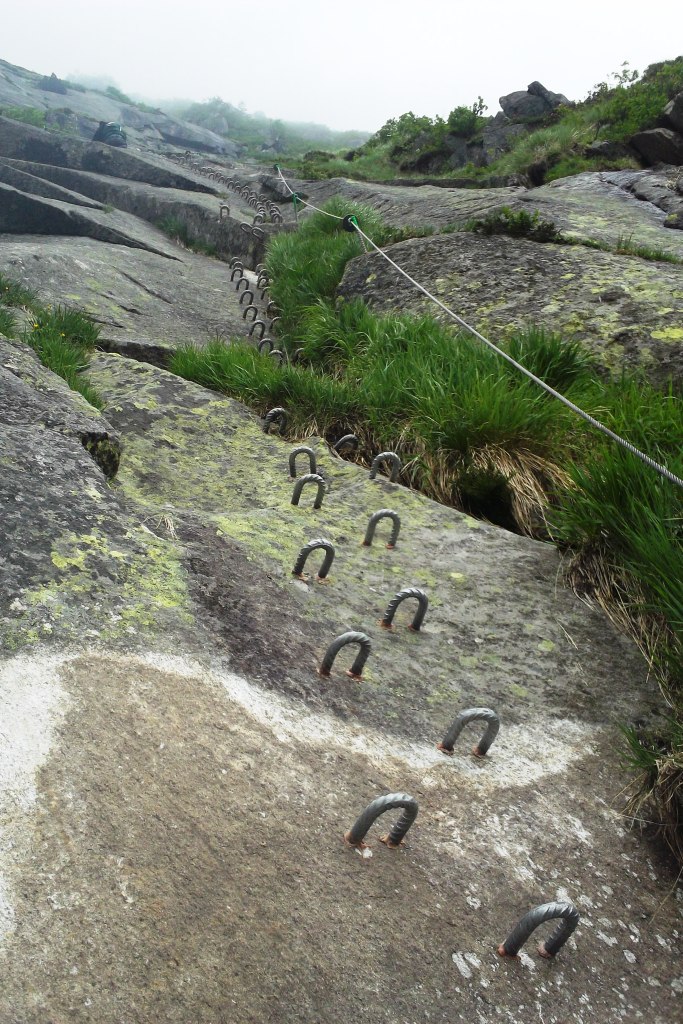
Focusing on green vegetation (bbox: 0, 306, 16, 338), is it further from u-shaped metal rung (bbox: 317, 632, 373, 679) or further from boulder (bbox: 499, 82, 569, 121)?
boulder (bbox: 499, 82, 569, 121)

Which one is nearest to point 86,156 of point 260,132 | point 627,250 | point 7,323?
point 7,323

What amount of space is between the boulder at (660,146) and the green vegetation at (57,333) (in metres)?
12.3

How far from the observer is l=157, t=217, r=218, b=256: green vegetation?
14430mm

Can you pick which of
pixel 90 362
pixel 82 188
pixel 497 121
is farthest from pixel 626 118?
pixel 90 362

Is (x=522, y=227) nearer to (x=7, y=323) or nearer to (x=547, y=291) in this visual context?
(x=547, y=291)

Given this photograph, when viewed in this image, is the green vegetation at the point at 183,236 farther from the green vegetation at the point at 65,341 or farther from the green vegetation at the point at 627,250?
the green vegetation at the point at 627,250

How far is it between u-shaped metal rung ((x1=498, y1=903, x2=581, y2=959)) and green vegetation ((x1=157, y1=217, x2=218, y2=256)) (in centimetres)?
1406

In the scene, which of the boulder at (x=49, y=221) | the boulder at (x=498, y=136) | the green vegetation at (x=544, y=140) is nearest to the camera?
the boulder at (x=49, y=221)

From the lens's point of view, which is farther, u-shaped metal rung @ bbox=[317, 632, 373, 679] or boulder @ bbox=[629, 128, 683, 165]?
boulder @ bbox=[629, 128, 683, 165]

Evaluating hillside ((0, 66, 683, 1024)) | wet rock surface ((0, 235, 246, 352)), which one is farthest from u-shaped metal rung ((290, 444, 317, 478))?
wet rock surface ((0, 235, 246, 352))

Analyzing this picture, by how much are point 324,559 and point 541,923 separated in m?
1.94

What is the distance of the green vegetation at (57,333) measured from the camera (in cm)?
573

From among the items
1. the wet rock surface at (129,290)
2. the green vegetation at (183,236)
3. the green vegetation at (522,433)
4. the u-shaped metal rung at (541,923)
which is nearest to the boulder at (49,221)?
the wet rock surface at (129,290)

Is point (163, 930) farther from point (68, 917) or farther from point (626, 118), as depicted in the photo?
point (626, 118)
